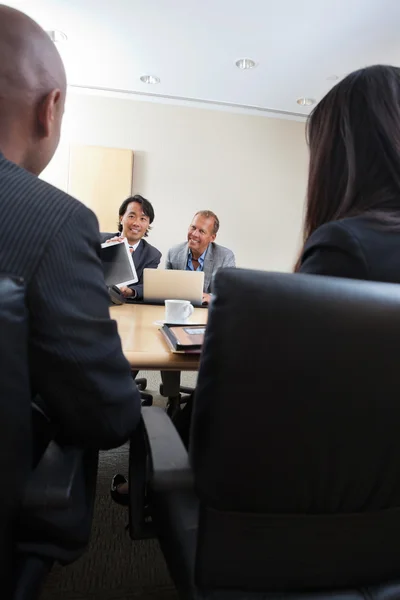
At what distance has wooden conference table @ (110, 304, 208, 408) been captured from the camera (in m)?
0.92

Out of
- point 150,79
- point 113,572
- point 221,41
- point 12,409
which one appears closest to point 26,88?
point 12,409

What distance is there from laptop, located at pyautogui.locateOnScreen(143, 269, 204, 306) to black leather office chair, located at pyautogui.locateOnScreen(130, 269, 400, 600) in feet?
4.14

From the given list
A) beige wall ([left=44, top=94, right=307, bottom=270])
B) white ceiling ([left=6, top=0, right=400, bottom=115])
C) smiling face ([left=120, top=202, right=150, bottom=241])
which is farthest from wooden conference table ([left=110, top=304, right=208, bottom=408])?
beige wall ([left=44, top=94, right=307, bottom=270])

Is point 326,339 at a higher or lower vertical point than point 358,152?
lower

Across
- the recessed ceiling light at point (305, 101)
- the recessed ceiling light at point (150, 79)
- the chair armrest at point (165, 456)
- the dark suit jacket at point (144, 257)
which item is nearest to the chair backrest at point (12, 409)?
the chair armrest at point (165, 456)

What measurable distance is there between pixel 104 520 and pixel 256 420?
119 cm

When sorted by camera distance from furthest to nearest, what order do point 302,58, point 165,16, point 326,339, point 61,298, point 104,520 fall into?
1. point 302,58
2. point 165,16
3. point 104,520
4. point 61,298
5. point 326,339

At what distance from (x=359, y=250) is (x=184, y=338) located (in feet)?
1.77

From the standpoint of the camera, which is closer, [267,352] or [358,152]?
[267,352]

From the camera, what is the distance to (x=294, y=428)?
499mm

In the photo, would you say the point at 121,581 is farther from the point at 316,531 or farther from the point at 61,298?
the point at 61,298

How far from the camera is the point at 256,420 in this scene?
19.6 inches

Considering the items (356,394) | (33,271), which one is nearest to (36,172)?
(33,271)

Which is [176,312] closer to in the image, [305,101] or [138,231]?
[138,231]
